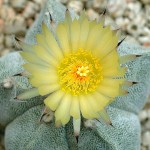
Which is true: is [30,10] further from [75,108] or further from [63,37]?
[75,108]

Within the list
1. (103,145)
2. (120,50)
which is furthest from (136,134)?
(120,50)

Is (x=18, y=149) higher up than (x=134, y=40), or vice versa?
(x=134, y=40)

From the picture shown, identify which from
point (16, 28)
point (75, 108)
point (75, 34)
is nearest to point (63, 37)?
point (75, 34)

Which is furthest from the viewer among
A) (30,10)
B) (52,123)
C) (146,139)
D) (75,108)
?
(30,10)

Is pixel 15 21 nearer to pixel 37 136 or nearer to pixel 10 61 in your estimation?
pixel 10 61

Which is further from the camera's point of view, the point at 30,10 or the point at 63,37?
the point at 30,10

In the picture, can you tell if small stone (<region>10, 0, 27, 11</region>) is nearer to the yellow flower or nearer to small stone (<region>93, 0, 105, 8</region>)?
small stone (<region>93, 0, 105, 8</region>)

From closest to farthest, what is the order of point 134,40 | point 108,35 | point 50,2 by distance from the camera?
point 108,35 < point 50,2 < point 134,40
